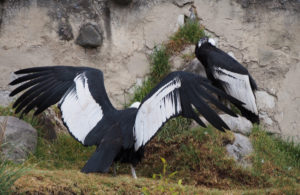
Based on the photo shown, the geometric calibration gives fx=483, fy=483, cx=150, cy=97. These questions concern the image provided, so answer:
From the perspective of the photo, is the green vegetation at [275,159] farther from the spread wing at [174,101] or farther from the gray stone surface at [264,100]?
the spread wing at [174,101]

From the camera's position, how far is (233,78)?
670 centimetres

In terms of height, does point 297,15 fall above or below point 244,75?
above

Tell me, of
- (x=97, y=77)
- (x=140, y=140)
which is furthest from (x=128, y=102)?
(x=140, y=140)

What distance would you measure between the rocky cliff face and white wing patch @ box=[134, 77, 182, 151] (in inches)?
117

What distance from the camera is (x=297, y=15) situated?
7.72 m

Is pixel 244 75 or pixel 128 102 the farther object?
pixel 128 102

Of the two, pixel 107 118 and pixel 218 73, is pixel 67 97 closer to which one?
pixel 107 118

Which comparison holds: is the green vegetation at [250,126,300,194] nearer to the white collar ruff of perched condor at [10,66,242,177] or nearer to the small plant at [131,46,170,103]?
the white collar ruff of perched condor at [10,66,242,177]

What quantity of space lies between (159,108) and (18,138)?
1.98m

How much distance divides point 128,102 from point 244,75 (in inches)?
70.8

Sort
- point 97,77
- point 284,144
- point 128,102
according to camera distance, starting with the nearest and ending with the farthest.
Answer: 1. point 97,77
2. point 284,144
3. point 128,102

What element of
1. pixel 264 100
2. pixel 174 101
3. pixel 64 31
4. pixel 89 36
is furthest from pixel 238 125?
pixel 64 31

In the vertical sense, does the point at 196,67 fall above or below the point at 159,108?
below

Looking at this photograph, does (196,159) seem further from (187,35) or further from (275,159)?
(187,35)
